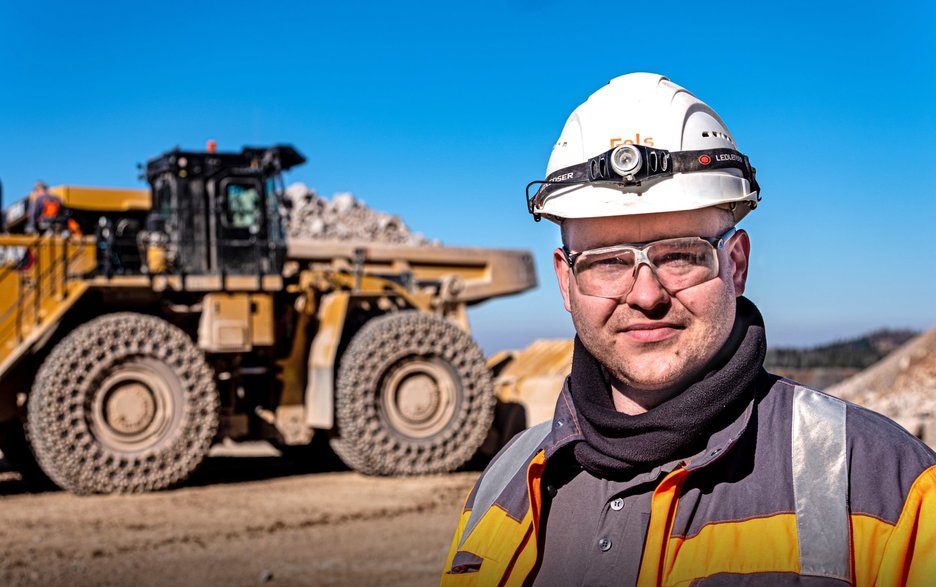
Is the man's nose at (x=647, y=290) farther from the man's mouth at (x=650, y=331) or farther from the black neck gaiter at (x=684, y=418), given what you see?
the black neck gaiter at (x=684, y=418)

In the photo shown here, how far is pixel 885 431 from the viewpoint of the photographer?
1.81 m

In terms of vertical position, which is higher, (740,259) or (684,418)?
(740,259)

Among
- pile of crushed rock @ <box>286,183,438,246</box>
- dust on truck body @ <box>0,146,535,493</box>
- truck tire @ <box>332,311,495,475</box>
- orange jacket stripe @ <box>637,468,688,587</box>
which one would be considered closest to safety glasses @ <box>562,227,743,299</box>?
orange jacket stripe @ <box>637,468,688,587</box>

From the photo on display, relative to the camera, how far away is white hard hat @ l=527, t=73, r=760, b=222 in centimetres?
204

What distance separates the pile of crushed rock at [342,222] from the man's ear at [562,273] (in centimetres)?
1687

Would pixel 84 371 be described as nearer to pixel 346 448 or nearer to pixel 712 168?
pixel 346 448

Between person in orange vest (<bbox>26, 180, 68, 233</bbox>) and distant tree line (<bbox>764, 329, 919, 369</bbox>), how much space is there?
1341 cm

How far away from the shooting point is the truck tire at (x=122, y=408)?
31.5 ft

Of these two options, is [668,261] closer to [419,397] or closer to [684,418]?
[684,418]

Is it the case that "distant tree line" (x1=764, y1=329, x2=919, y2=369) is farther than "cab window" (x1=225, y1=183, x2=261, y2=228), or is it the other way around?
"distant tree line" (x1=764, y1=329, x2=919, y2=369)

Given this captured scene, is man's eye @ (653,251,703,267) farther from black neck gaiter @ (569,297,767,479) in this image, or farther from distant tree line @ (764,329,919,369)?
distant tree line @ (764,329,919,369)

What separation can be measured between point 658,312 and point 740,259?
0.75ft

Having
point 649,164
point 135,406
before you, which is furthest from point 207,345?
point 649,164

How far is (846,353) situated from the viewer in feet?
74.2
